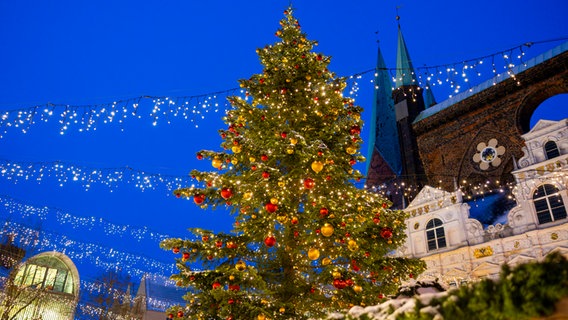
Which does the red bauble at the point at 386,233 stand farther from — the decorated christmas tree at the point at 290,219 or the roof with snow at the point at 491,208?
the roof with snow at the point at 491,208

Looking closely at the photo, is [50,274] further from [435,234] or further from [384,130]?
[384,130]

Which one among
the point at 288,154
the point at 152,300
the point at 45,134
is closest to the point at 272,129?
the point at 288,154

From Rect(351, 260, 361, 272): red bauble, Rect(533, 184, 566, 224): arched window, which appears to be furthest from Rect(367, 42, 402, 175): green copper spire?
Rect(351, 260, 361, 272): red bauble

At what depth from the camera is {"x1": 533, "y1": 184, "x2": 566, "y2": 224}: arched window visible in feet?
48.1

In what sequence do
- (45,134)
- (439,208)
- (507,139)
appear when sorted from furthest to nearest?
(45,134), (507,139), (439,208)

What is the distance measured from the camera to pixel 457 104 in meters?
21.7

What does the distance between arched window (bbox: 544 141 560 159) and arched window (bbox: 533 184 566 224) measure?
4.90ft

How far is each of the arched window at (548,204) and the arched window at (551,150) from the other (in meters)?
1.49

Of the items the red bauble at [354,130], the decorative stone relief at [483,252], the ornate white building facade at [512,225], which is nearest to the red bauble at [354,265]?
the red bauble at [354,130]

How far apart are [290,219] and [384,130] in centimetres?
2925

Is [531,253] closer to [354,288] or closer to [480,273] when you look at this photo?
[480,273]

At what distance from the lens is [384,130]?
3444 centimetres

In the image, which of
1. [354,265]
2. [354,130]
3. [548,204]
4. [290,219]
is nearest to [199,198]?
[290,219]

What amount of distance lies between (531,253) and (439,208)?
432cm
